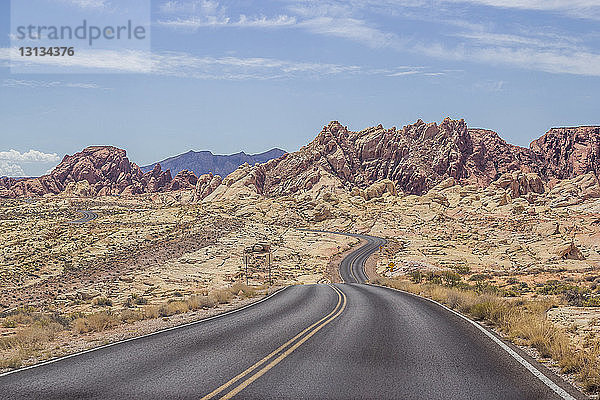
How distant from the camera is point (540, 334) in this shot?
10.6 metres

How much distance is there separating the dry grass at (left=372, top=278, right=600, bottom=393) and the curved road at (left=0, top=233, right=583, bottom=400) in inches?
26.3

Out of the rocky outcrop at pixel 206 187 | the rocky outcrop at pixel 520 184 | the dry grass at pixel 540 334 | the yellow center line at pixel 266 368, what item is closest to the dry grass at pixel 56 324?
the yellow center line at pixel 266 368

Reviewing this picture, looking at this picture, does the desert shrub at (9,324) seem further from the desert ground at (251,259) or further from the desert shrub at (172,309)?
the desert shrub at (172,309)

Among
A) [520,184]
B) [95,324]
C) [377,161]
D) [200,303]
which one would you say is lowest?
[200,303]

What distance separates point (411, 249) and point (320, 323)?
62.4 m

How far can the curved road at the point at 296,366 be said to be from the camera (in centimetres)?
705

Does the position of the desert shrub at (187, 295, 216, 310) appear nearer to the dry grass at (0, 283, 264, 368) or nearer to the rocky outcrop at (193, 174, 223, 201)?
the dry grass at (0, 283, 264, 368)

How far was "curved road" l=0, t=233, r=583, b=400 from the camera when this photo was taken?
705 centimetres

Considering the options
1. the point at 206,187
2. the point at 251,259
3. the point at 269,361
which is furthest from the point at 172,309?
the point at 206,187

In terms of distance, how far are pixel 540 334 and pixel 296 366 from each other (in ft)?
20.3

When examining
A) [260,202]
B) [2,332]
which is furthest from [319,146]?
[2,332]

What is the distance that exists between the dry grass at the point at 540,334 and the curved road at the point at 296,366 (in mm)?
668

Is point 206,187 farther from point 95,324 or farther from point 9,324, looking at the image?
point 95,324

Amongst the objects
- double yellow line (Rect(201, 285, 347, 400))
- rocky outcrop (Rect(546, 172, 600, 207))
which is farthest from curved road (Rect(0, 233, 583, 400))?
rocky outcrop (Rect(546, 172, 600, 207))
